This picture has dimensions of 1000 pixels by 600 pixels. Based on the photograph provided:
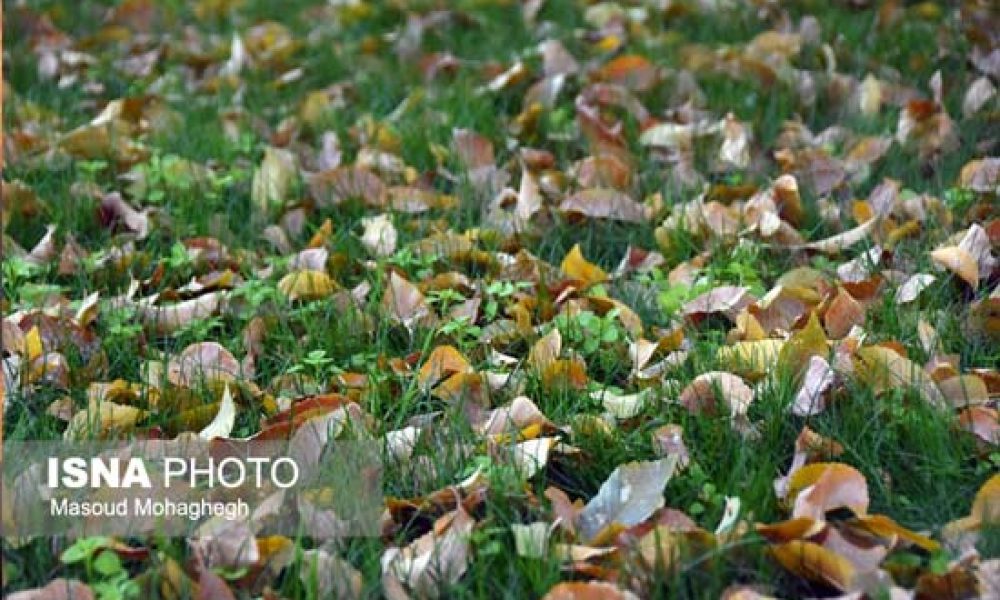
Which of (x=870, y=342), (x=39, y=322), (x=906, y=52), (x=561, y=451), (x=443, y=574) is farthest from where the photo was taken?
(x=906, y=52)

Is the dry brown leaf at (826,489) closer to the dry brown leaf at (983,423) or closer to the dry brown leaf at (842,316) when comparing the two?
the dry brown leaf at (983,423)

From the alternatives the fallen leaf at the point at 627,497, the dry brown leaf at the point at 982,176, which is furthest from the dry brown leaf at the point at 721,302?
the dry brown leaf at the point at 982,176

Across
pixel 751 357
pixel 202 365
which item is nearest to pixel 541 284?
pixel 751 357

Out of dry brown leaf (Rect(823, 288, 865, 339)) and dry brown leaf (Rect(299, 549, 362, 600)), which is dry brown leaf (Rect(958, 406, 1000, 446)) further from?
dry brown leaf (Rect(299, 549, 362, 600))

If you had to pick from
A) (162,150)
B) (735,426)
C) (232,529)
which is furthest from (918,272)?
(162,150)

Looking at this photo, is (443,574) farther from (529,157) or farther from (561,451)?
(529,157)

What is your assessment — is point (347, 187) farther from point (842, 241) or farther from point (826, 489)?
point (826, 489)
